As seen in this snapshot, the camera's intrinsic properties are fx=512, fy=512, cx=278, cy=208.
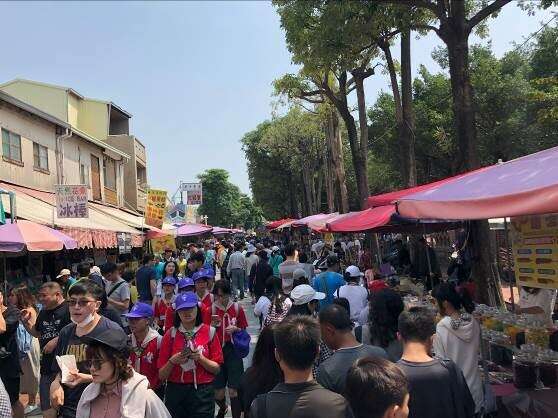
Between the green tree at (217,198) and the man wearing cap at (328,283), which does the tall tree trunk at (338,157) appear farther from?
the green tree at (217,198)

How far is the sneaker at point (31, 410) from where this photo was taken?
6.63 meters

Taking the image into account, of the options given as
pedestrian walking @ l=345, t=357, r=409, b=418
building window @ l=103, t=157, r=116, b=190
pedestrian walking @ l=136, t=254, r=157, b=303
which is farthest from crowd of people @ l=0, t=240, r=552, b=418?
building window @ l=103, t=157, r=116, b=190

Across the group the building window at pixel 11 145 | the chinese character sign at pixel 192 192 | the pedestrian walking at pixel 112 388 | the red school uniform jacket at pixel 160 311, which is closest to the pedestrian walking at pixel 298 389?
the pedestrian walking at pixel 112 388

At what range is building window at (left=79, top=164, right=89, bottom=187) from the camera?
70.1 feet

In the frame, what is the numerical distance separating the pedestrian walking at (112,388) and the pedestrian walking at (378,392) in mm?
1175

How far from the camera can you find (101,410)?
280 cm

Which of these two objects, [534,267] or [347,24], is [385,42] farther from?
[534,267]

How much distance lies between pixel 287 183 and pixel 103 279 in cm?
4401

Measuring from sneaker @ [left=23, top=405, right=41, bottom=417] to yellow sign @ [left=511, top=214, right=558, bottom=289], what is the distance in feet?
20.8

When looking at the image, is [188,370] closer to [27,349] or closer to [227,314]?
[227,314]

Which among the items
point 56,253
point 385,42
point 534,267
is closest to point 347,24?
point 385,42

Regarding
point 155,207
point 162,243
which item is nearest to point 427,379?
point 162,243

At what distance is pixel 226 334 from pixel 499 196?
9.91ft

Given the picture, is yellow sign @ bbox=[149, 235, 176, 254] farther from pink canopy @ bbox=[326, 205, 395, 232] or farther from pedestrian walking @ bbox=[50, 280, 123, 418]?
pedestrian walking @ bbox=[50, 280, 123, 418]
